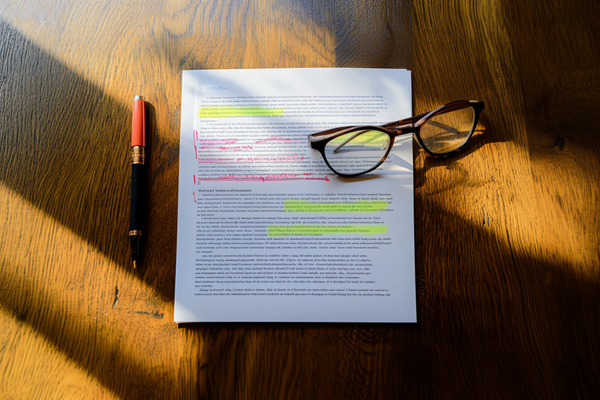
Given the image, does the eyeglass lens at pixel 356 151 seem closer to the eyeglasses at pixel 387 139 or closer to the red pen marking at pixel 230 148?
the eyeglasses at pixel 387 139

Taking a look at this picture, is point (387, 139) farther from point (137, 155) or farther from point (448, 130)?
point (137, 155)

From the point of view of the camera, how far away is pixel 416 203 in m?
0.63

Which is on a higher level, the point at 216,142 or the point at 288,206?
the point at 216,142

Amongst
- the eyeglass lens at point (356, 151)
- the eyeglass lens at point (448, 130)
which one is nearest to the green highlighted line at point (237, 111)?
the eyeglass lens at point (356, 151)

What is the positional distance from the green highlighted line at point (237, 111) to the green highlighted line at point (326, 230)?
→ 0.63 ft

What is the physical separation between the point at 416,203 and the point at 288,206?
207mm

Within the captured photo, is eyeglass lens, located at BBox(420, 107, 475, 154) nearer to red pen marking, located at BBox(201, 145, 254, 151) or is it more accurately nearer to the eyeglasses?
the eyeglasses

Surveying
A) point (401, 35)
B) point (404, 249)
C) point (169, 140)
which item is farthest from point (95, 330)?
point (401, 35)

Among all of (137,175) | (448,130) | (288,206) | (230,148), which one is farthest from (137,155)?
(448,130)

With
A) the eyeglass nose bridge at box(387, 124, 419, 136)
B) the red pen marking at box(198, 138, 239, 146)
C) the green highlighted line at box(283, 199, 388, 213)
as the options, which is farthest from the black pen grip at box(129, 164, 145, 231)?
the eyeglass nose bridge at box(387, 124, 419, 136)

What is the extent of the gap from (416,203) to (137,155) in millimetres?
459

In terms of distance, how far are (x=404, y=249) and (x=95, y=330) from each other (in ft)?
1.66

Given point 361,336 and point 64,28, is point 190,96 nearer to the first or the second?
point 64,28

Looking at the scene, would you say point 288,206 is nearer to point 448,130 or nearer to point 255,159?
point 255,159
